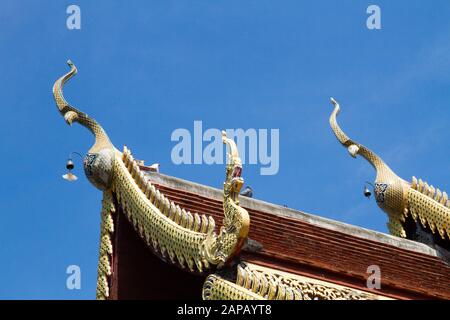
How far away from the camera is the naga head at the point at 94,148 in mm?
17859

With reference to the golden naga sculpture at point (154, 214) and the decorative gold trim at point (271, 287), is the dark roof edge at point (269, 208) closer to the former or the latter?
the golden naga sculpture at point (154, 214)

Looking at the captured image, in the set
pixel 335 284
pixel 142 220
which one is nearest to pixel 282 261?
pixel 335 284

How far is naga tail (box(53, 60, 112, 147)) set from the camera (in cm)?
1844

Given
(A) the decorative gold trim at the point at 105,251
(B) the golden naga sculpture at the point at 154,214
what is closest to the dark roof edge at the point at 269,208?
(B) the golden naga sculpture at the point at 154,214

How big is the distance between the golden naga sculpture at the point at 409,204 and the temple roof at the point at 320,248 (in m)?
1.04

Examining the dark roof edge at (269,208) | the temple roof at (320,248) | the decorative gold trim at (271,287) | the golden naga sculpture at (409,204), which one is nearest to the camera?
the decorative gold trim at (271,287)

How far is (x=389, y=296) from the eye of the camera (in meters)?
17.0

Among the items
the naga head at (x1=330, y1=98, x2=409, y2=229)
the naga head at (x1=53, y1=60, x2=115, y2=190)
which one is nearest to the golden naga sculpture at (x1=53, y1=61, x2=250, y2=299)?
the naga head at (x1=53, y1=60, x2=115, y2=190)

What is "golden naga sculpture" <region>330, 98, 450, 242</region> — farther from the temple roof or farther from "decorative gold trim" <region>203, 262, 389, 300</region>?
"decorative gold trim" <region>203, 262, 389, 300</region>

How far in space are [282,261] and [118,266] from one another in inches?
85.6
